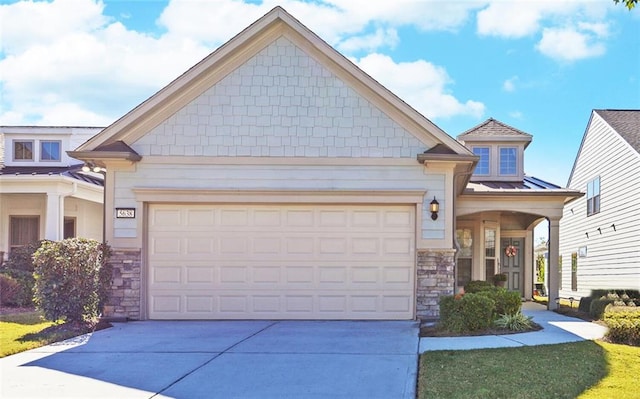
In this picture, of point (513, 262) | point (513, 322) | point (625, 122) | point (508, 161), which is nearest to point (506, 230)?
point (513, 262)

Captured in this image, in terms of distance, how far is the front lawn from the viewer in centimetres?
935

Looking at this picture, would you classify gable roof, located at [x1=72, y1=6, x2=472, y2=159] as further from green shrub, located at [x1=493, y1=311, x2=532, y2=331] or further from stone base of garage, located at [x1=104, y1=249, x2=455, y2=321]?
green shrub, located at [x1=493, y1=311, x2=532, y2=331]

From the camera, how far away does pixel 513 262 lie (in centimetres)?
2084

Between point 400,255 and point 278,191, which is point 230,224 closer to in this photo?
point 278,191

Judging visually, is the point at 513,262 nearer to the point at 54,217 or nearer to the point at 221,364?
the point at 54,217

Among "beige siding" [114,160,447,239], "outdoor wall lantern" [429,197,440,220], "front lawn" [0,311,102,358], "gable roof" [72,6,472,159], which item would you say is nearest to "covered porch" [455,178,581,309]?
"outdoor wall lantern" [429,197,440,220]

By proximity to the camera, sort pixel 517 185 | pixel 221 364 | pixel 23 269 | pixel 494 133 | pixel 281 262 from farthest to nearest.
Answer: pixel 494 133 < pixel 517 185 < pixel 23 269 < pixel 281 262 < pixel 221 364

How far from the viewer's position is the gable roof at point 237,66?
40.3 feet

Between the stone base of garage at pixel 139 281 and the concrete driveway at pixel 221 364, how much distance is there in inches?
49.4

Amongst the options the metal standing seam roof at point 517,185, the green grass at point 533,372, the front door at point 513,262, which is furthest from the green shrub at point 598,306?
the front door at point 513,262

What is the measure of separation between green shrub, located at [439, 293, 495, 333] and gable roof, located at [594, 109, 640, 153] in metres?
11.7

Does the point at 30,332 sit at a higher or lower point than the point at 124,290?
lower

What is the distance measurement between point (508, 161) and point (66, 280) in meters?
12.8

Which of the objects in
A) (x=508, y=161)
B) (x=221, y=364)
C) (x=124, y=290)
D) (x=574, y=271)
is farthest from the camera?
(x=574, y=271)
